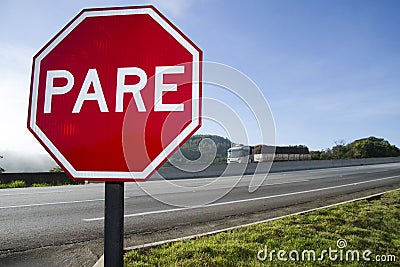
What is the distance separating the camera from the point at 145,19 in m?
1.20

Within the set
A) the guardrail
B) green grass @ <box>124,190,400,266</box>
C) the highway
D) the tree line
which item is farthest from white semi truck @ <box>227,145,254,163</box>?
the tree line

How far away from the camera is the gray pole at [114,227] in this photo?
43.8 inches

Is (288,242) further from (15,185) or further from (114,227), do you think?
(15,185)

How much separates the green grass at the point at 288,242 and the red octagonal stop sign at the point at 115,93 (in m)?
2.14

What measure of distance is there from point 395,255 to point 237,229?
1.97 m

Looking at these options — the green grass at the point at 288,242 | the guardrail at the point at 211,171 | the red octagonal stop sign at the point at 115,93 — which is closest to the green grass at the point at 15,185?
the guardrail at the point at 211,171

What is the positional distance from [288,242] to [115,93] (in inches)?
130

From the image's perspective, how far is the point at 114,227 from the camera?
1.13m

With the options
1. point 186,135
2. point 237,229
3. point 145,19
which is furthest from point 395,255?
point 145,19

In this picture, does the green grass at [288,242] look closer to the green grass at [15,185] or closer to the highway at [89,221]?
the highway at [89,221]

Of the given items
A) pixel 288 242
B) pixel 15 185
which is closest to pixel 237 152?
pixel 288 242

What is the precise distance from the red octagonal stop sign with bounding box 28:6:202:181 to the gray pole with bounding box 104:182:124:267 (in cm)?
7

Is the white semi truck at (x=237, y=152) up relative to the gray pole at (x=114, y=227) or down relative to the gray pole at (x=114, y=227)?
up

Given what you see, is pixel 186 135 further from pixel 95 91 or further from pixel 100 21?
pixel 100 21
